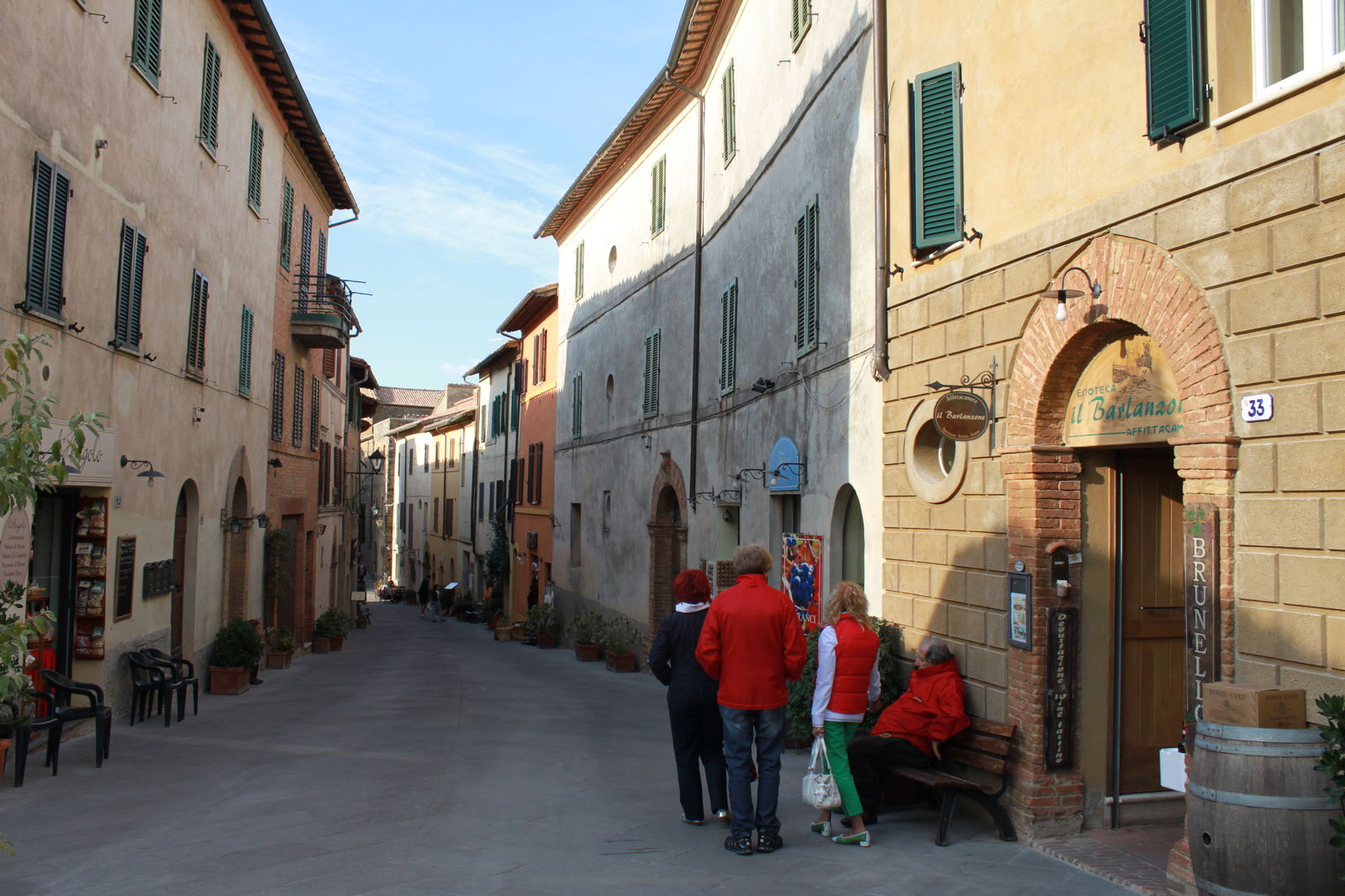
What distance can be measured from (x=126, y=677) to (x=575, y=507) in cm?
1427

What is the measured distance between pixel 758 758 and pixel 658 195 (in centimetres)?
1480

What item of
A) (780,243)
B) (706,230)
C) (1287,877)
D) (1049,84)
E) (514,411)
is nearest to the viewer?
(1287,877)

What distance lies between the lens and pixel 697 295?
666 inches

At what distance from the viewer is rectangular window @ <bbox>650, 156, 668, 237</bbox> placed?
63.5ft

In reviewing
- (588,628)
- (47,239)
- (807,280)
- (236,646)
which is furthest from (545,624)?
(47,239)

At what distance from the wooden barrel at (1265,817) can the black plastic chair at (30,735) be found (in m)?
7.19

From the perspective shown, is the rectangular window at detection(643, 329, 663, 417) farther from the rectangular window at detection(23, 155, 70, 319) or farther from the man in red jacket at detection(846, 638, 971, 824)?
the man in red jacket at detection(846, 638, 971, 824)

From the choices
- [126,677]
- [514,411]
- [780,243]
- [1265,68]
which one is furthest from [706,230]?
[514,411]

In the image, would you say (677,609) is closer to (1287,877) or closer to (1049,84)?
(1287,877)

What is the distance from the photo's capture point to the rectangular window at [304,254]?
21.2m

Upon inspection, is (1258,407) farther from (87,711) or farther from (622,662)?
(622,662)

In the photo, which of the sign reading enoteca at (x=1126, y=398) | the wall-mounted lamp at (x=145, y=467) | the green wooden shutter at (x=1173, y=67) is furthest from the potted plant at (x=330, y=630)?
the green wooden shutter at (x=1173, y=67)

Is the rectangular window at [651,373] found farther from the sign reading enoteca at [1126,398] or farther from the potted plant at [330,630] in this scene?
the sign reading enoteca at [1126,398]

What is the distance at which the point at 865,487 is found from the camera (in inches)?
379
